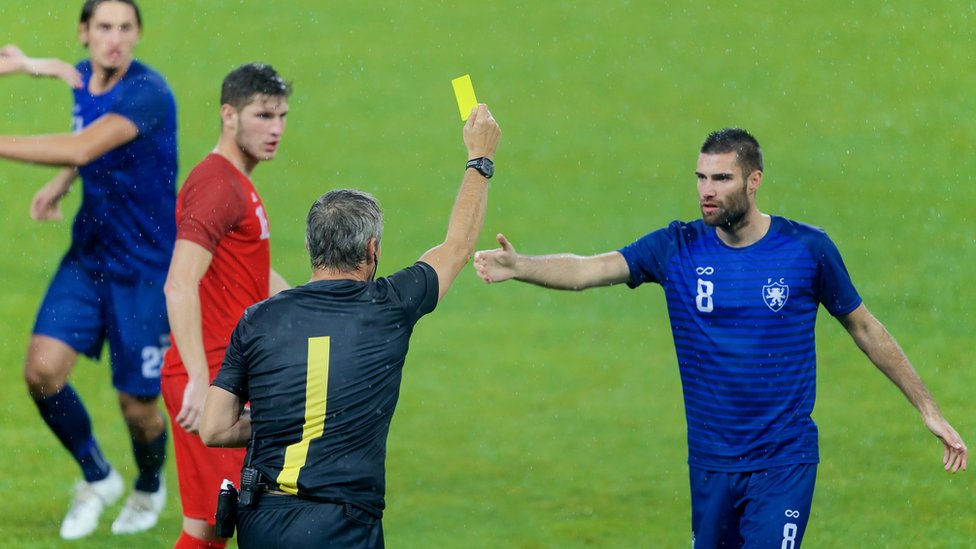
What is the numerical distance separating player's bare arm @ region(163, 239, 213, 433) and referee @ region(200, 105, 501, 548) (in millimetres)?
1460

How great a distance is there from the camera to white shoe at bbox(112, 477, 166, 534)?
9555 millimetres

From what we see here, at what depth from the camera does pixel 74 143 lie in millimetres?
8430

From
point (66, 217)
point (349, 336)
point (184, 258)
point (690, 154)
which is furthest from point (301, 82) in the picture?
point (349, 336)

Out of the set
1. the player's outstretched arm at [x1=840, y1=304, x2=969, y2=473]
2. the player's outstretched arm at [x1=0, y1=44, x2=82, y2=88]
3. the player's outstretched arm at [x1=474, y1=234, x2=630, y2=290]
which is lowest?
the player's outstretched arm at [x1=840, y1=304, x2=969, y2=473]

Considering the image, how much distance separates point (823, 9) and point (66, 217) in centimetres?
1299

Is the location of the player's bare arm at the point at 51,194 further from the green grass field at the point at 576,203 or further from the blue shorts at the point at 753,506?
the blue shorts at the point at 753,506

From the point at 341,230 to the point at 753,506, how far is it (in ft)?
8.17

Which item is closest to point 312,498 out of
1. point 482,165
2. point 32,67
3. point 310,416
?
point 310,416

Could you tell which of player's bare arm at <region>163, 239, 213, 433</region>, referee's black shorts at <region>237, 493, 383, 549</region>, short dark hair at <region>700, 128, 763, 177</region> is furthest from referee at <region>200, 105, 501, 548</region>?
short dark hair at <region>700, 128, 763, 177</region>

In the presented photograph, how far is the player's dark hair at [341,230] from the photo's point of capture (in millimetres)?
5523

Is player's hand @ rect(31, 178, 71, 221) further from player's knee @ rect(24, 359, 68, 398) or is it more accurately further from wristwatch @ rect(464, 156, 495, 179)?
wristwatch @ rect(464, 156, 495, 179)

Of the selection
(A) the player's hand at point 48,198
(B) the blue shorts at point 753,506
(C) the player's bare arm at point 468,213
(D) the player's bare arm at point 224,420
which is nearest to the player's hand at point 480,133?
(C) the player's bare arm at point 468,213

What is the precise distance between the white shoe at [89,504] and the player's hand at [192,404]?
270cm

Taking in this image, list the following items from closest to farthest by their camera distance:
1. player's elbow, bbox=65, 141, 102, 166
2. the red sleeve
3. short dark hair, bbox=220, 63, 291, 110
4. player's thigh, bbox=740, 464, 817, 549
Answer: player's thigh, bbox=740, 464, 817, 549 → the red sleeve → short dark hair, bbox=220, 63, 291, 110 → player's elbow, bbox=65, 141, 102, 166
